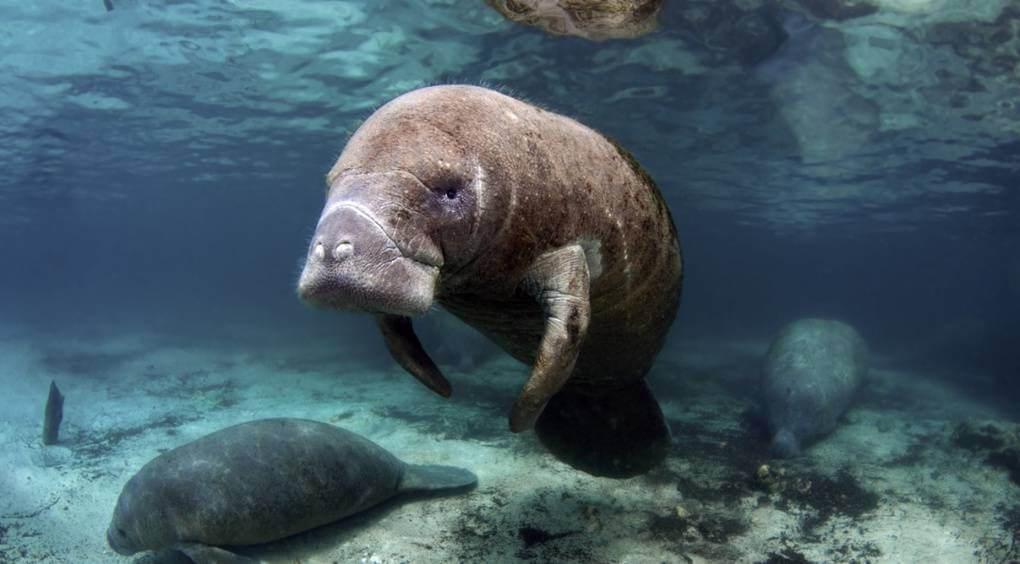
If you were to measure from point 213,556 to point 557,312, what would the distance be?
376cm

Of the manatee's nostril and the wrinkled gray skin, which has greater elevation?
the manatee's nostril

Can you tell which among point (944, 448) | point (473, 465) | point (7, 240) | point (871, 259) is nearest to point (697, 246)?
point (871, 259)

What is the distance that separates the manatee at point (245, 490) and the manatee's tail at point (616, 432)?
1967 millimetres

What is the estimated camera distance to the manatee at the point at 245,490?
15.8 feet

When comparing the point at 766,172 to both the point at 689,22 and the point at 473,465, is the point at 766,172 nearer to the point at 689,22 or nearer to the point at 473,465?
the point at 689,22

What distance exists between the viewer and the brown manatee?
77.1 inches

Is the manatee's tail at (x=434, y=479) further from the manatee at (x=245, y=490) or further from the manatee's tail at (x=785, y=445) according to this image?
the manatee's tail at (x=785, y=445)

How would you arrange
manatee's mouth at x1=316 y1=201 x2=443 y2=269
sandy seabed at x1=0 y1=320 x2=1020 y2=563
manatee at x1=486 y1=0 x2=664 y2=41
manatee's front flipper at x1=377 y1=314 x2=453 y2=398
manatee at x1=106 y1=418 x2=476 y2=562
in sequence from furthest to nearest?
manatee at x1=486 y1=0 x2=664 y2=41 → sandy seabed at x1=0 y1=320 x2=1020 y2=563 → manatee at x1=106 y1=418 x2=476 y2=562 → manatee's front flipper at x1=377 y1=314 x2=453 y2=398 → manatee's mouth at x1=316 y1=201 x2=443 y2=269

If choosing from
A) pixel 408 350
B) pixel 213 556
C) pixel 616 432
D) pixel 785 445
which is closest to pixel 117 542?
pixel 213 556

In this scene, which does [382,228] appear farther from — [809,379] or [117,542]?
[809,379]

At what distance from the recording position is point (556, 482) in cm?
601

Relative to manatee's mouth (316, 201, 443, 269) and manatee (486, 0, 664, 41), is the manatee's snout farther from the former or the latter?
manatee (486, 0, 664, 41)

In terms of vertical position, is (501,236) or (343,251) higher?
(343,251)

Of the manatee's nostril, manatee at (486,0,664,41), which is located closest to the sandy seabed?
the manatee's nostril
